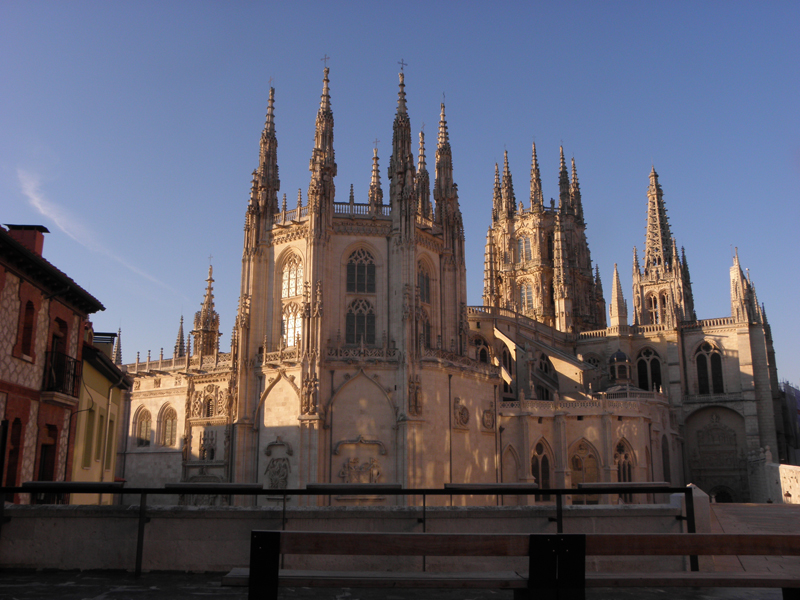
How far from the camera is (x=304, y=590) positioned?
905 cm

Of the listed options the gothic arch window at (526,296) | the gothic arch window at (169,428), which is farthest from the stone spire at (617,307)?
the gothic arch window at (169,428)

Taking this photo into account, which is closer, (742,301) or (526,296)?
(742,301)

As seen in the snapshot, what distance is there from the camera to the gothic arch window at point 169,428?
5862 cm

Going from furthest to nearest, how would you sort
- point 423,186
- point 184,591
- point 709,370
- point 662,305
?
point 662,305 < point 709,370 < point 423,186 < point 184,591

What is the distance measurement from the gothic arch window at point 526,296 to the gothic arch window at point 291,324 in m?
40.0

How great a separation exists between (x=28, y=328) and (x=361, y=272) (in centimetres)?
2064

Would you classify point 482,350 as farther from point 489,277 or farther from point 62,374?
point 62,374

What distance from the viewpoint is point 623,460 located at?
47.1 metres


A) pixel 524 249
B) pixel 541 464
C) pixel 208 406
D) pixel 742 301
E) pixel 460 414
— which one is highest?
pixel 524 249

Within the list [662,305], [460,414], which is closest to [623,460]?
[460,414]

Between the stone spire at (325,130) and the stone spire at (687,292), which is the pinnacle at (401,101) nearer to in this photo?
the stone spire at (325,130)

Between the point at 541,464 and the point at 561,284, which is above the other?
the point at 561,284

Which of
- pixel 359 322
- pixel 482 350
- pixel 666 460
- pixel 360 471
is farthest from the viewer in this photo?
pixel 482 350

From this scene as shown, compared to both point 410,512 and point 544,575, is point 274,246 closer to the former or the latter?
point 410,512
